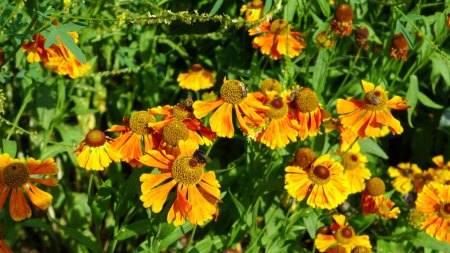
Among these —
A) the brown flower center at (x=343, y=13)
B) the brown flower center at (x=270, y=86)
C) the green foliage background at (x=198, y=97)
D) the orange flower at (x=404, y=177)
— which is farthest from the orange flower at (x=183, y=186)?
the orange flower at (x=404, y=177)

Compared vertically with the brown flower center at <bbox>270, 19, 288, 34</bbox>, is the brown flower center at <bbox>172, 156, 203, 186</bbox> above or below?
below

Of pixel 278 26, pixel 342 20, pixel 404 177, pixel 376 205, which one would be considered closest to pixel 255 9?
pixel 278 26

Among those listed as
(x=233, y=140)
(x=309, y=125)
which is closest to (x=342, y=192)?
(x=309, y=125)

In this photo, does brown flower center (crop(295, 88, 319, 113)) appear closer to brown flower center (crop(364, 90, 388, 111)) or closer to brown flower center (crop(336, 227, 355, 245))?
brown flower center (crop(364, 90, 388, 111))

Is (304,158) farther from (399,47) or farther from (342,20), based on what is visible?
(399,47)

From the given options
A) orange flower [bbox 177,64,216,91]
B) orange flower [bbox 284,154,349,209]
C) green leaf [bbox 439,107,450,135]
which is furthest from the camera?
green leaf [bbox 439,107,450,135]

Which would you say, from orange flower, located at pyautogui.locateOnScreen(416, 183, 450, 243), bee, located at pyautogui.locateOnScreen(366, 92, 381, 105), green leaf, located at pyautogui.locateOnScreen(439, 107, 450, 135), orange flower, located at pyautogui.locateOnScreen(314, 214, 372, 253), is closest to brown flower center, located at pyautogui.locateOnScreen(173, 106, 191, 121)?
bee, located at pyautogui.locateOnScreen(366, 92, 381, 105)
